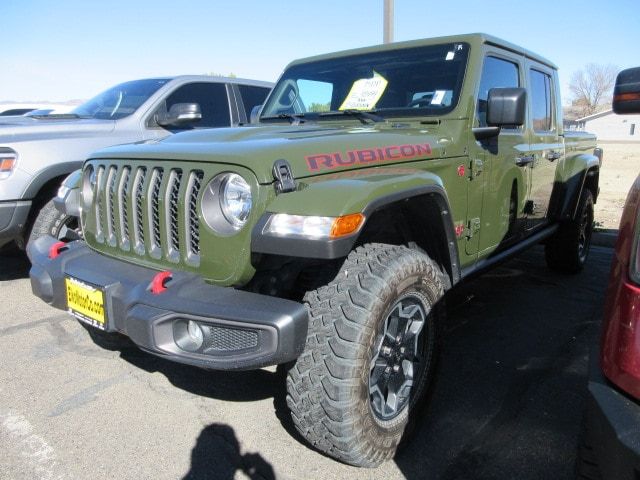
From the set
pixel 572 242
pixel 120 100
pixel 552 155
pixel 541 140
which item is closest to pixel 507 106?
pixel 541 140

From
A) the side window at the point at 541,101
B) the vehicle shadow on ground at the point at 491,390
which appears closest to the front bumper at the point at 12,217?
the vehicle shadow on ground at the point at 491,390

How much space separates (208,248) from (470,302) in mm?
Answer: 2915

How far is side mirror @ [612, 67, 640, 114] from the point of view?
171cm

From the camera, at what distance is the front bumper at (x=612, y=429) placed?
4.09ft

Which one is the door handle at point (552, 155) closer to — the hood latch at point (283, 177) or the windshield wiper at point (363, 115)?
the windshield wiper at point (363, 115)

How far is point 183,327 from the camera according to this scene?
197cm

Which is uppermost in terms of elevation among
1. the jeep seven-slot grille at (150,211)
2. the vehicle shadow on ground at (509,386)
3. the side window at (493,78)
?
the side window at (493,78)

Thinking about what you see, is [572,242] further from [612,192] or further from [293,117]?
[612,192]

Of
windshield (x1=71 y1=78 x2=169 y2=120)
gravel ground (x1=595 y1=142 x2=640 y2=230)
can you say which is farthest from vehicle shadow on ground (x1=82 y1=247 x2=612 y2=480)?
gravel ground (x1=595 y1=142 x2=640 y2=230)

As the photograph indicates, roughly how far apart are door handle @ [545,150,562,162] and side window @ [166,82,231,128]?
10.8ft

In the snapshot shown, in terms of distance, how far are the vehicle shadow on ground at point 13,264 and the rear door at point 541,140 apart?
4716 mm

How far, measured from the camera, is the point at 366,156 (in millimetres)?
2330

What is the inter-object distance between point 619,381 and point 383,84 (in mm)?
2370

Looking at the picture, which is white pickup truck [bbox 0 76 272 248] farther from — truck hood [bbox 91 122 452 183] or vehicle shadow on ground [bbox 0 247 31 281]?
truck hood [bbox 91 122 452 183]
